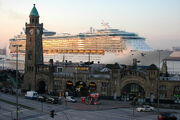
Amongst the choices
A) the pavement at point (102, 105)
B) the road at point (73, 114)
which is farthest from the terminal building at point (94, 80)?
the road at point (73, 114)

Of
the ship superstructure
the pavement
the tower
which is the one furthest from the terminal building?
the ship superstructure

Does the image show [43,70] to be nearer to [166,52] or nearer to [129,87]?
[129,87]

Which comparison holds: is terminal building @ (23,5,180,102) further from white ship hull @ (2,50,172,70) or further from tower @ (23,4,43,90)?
white ship hull @ (2,50,172,70)

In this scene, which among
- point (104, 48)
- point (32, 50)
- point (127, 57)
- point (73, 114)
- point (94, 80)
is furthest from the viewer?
point (104, 48)

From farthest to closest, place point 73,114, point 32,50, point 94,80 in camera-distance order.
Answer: point 32,50 → point 94,80 → point 73,114

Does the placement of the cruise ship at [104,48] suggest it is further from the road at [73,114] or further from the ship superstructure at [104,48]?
the road at [73,114]

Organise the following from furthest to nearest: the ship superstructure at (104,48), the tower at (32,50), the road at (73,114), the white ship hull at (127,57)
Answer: the ship superstructure at (104,48) < the white ship hull at (127,57) < the tower at (32,50) < the road at (73,114)

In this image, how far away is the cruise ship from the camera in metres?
99.2

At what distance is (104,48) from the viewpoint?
11050 centimetres

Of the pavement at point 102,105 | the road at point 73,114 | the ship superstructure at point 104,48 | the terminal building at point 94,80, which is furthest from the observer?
the ship superstructure at point 104,48

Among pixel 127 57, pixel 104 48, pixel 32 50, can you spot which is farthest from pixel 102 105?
pixel 104 48

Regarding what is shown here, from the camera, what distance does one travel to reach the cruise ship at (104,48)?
99188 millimetres

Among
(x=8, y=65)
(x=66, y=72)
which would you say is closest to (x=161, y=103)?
(x=66, y=72)

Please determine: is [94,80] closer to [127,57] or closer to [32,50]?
[32,50]
